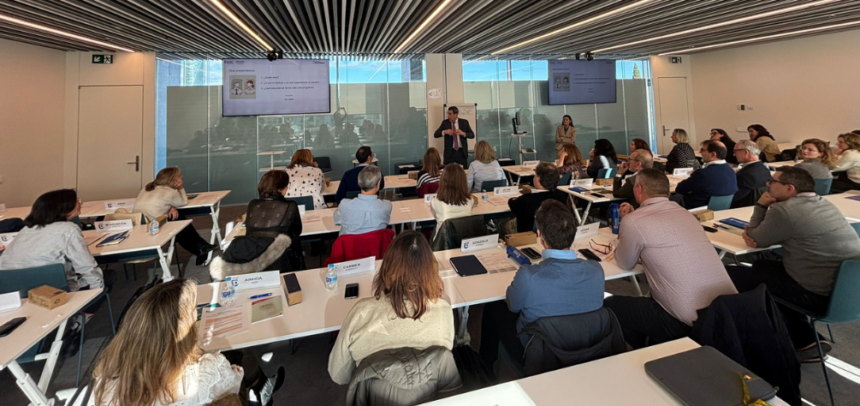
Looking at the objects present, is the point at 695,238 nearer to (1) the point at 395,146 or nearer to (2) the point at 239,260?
(2) the point at 239,260

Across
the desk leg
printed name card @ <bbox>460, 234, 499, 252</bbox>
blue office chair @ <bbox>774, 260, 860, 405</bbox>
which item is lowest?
the desk leg

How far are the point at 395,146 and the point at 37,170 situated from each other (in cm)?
642

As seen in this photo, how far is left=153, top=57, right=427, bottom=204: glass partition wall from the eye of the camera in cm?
785

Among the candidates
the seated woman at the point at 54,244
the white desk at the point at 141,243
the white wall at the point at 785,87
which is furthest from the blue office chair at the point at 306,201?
the white wall at the point at 785,87

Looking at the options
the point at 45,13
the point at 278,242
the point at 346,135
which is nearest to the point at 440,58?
the point at 346,135

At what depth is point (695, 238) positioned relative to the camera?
1931 millimetres

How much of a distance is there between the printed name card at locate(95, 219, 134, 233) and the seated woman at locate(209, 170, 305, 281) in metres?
1.61

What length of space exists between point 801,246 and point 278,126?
337 inches

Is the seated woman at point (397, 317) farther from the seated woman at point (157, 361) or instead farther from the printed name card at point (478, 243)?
the printed name card at point (478, 243)

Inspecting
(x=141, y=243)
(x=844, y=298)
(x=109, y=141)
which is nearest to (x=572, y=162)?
(x=844, y=298)

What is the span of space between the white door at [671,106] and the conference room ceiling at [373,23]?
8.46 ft

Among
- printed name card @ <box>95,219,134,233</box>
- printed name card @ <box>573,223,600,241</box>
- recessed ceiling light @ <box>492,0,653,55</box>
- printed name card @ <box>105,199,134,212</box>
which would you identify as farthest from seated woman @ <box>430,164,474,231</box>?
printed name card @ <box>105,199,134,212</box>

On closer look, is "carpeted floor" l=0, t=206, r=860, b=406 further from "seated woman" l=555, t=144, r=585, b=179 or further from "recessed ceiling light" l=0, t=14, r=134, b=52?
"recessed ceiling light" l=0, t=14, r=134, b=52

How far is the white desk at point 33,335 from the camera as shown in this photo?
5.11 ft
